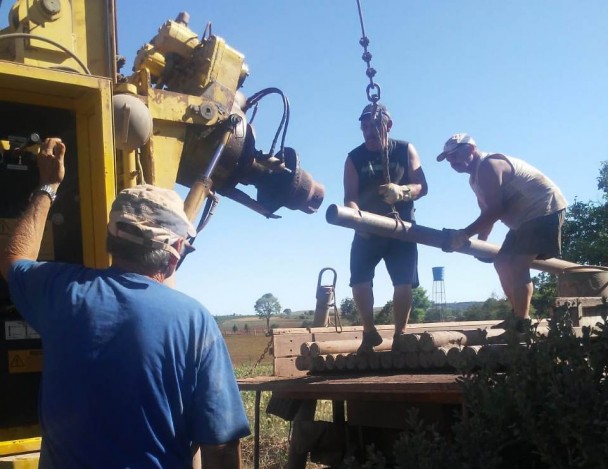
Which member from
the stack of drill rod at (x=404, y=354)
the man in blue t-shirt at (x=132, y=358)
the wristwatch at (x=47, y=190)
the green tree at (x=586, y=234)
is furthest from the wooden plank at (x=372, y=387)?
the green tree at (x=586, y=234)

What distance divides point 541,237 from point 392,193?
1115mm

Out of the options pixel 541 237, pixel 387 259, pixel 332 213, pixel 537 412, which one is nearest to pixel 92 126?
pixel 332 213

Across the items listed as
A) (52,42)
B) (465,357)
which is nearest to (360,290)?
(465,357)

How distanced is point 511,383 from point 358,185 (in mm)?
2891

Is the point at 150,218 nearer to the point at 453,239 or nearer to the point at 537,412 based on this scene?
the point at 537,412

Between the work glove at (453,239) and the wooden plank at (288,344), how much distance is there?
1.35m

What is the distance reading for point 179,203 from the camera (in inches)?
→ 106

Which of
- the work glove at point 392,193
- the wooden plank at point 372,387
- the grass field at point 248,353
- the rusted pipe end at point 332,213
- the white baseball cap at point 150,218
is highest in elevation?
the work glove at point 392,193

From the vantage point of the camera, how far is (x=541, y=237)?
5227mm

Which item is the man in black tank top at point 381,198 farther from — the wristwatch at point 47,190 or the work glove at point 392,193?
the wristwatch at point 47,190

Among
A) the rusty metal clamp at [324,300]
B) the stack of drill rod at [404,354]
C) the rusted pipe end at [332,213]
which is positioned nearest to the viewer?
the stack of drill rod at [404,354]

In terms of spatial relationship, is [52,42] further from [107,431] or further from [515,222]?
[515,222]

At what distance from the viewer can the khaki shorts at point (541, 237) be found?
5207mm

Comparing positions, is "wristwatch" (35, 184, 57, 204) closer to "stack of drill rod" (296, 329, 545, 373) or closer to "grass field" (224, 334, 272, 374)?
"stack of drill rod" (296, 329, 545, 373)
